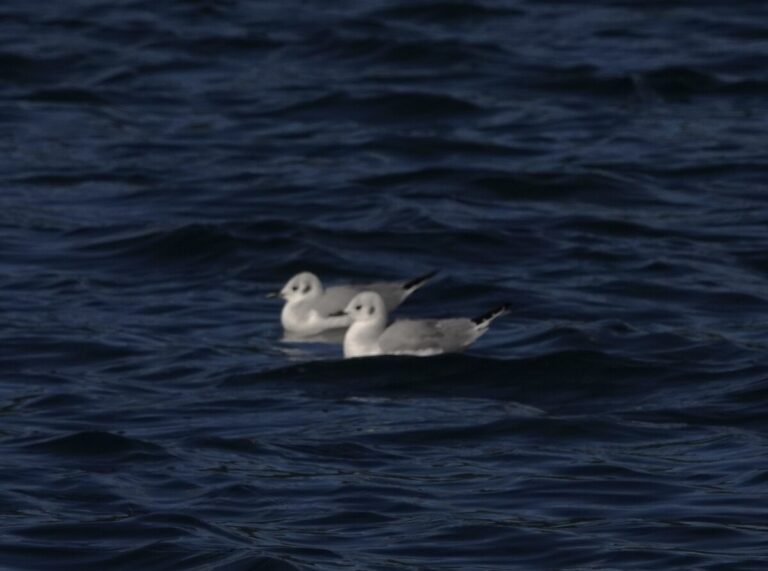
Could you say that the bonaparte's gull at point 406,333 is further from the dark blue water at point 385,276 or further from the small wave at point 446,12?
the small wave at point 446,12

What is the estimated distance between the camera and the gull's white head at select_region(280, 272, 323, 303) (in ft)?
47.8

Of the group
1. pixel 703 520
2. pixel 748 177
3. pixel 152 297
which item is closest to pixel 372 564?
pixel 703 520

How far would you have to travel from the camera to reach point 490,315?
13.4 m

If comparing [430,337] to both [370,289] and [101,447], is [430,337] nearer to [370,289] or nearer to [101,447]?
A: [370,289]

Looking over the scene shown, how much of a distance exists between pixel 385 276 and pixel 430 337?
2418 millimetres

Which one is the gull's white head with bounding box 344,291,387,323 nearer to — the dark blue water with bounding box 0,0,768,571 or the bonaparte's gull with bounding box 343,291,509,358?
the bonaparte's gull with bounding box 343,291,509,358

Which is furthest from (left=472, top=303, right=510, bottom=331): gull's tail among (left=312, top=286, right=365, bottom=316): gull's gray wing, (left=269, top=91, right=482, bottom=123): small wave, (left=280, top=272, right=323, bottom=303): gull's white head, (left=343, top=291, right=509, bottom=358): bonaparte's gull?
(left=269, top=91, right=482, bottom=123): small wave

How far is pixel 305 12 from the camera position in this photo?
23.7 metres

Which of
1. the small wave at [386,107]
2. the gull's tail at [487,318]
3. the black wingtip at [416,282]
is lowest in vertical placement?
the gull's tail at [487,318]

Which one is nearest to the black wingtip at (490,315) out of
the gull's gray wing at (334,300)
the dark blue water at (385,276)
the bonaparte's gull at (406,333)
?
the bonaparte's gull at (406,333)

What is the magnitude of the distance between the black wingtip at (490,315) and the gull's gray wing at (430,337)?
0.15ft

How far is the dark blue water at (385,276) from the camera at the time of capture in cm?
984

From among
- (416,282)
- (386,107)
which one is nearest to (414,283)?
(416,282)

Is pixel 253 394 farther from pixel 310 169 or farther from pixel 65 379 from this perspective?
pixel 310 169
